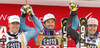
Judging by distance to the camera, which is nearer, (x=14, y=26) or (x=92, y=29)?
(x=14, y=26)

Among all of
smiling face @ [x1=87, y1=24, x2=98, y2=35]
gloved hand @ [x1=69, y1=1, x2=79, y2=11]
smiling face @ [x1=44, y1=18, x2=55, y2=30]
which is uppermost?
gloved hand @ [x1=69, y1=1, x2=79, y2=11]

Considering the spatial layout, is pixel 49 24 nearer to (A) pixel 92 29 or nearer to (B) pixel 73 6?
(B) pixel 73 6

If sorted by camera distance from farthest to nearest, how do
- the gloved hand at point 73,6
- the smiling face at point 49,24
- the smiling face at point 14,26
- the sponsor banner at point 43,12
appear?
the sponsor banner at point 43,12
the smiling face at point 49,24
the smiling face at point 14,26
the gloved hand at point 73,6

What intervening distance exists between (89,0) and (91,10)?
28 cm

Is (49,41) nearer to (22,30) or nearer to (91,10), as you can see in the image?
(22,30)

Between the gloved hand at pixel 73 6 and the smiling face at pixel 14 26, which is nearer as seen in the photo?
the gloved hand at pixel 73 6

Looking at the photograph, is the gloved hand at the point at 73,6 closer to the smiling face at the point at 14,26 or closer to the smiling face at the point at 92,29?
the smiling face at the point at 92,29

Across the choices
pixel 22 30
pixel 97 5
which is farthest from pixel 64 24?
pixel 97 5

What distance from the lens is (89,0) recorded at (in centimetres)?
461

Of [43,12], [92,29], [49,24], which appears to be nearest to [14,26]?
[49,24]

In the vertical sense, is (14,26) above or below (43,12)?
below

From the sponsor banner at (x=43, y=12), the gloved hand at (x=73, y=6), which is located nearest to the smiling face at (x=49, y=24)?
the gloved hand at (x=73, y=6)

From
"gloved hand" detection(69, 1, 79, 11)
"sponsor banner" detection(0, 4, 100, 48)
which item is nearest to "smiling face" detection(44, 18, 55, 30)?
"gloved hand" detection(69, 1, 79, 11)

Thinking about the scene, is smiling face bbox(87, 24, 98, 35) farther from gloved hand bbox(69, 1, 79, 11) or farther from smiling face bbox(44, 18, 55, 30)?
smiling face bbox(44, 18, 55, 30)
